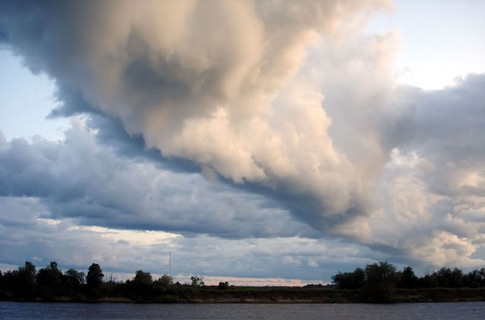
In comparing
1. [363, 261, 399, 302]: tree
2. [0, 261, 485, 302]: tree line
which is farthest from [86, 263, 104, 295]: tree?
[363, 261, 399, 302]: tree

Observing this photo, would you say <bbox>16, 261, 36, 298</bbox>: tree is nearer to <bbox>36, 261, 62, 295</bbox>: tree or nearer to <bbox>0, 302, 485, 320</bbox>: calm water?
<bbox>36, 261, 62, 295</bbox>: tree

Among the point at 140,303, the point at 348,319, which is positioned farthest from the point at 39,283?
the point at 348,319

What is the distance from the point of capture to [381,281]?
599 feet

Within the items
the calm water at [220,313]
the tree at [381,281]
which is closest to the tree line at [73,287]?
the calm water at [220,313]

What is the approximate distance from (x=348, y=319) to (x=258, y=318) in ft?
66.1

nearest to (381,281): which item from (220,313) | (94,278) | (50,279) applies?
(220,313)

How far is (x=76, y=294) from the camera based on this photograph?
182 meters

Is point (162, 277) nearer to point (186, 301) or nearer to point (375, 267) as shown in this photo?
point (186, 301)

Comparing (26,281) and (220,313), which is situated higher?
(26,281)

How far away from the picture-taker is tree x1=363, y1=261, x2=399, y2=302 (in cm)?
18025

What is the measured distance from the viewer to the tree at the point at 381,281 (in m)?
180

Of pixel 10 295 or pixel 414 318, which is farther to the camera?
pixel 10 295

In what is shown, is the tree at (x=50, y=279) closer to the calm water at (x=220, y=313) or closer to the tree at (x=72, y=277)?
the tree at (x=72, y=277)

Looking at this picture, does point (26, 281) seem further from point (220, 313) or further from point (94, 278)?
point (220, 313)
